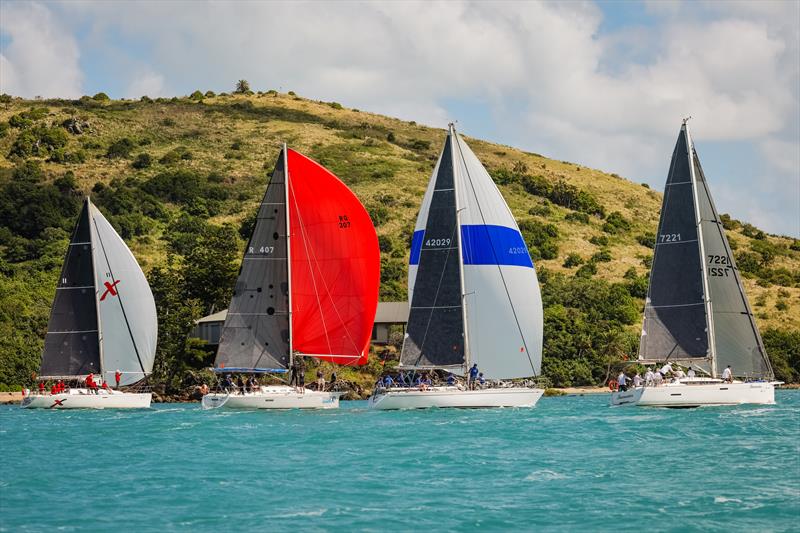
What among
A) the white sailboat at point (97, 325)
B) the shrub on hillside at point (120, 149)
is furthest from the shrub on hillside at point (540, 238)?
the white sailboat at point (97, 325)

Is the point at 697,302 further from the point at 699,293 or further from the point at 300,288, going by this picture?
the point at 300,288

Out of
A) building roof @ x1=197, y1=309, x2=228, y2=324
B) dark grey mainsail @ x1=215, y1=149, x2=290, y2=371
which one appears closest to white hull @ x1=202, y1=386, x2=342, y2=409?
dark grey mainsail @ x1=215, y1=149, x2=290, y2=371

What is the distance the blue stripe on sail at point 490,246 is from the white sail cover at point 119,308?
17.3 meters

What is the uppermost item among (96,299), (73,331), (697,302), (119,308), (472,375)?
(697,302)

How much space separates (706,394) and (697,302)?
152 inches

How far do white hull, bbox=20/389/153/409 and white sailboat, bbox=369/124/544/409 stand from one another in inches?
609

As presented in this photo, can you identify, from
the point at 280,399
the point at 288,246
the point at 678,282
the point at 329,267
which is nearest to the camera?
the point at 678,282

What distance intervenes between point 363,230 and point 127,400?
640 inches

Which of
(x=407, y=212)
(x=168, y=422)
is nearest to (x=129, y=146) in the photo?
(x=407, y=212)

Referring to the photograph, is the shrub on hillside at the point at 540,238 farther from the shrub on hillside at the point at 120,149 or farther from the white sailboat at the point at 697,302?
the white sailboat at the point at 697,302

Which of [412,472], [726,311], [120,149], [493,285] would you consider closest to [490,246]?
[493,285]

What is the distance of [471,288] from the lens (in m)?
46.4

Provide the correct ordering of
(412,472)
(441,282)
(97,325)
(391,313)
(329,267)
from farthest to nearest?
(391,313) → (97,325) → (329,267) → (441,282) → (412,472)

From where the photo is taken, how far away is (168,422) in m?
46.7
